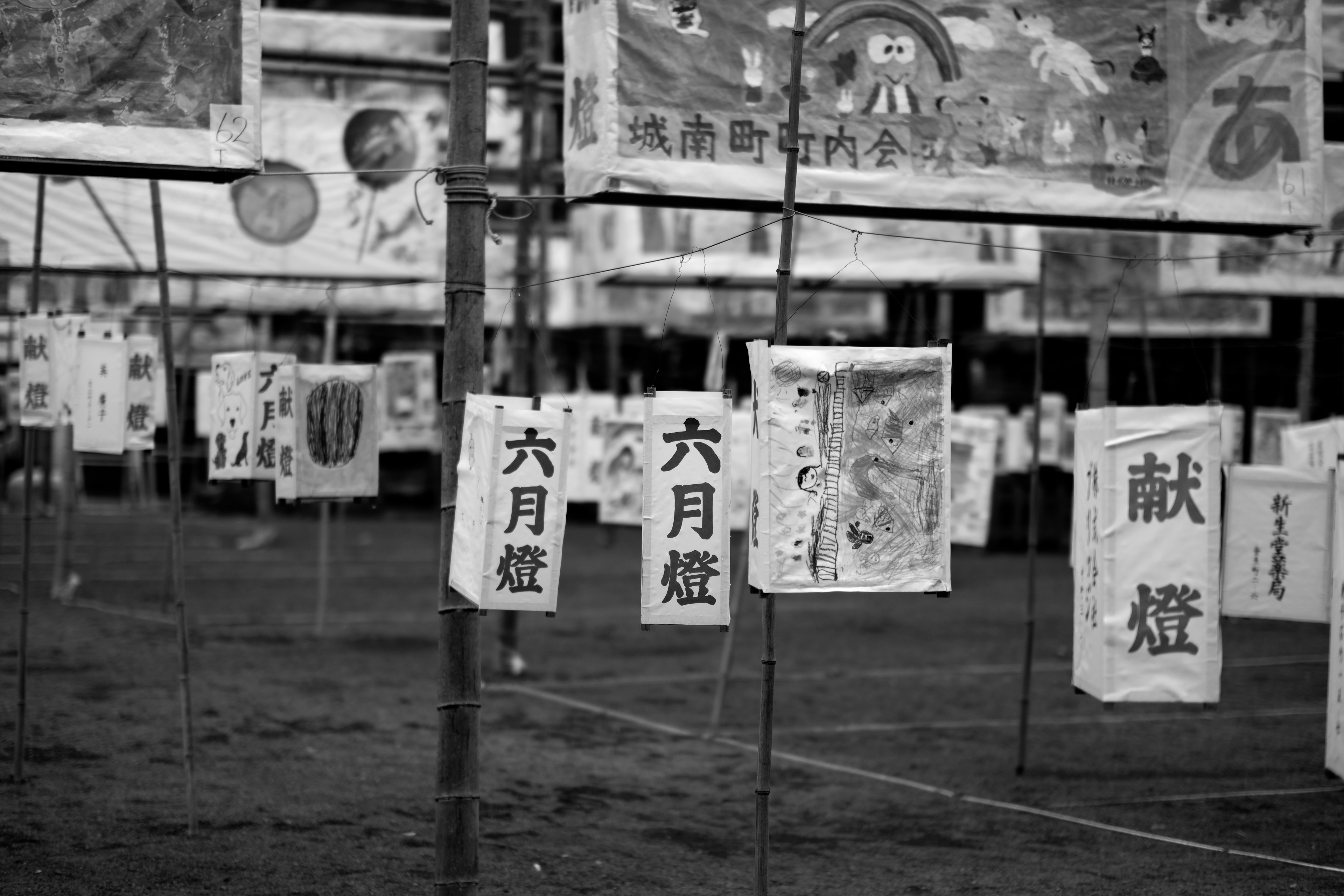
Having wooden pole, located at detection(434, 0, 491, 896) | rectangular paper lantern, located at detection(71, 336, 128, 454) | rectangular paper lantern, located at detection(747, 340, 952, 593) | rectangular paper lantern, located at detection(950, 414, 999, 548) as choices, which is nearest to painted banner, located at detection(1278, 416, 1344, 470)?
rectangular paper lantern, located at detection(950, 414, 999, 548)

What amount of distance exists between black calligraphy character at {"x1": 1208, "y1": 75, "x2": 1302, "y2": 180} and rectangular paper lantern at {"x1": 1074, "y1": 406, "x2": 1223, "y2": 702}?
1.65m

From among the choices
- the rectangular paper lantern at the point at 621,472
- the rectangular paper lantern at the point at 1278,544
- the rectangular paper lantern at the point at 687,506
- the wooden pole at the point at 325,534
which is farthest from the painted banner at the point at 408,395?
the rectangular paper lantern at the point at 687,506

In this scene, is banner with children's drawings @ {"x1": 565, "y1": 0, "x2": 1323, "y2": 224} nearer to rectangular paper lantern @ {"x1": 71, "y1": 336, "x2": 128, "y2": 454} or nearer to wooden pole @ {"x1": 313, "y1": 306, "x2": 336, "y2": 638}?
rectangular paper lantern @ {"x1": 71, "y1": 336, "x2": 128, "y2": 454}

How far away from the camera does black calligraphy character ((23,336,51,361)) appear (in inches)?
350

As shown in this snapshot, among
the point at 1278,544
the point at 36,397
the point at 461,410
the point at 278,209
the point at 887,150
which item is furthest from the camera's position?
the point at 278,209

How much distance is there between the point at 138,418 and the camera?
8531 millimetres

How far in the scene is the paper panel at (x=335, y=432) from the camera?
756 centimetres

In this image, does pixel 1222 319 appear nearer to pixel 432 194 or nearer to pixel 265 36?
pixel 432 194

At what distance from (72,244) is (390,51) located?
14.4ft

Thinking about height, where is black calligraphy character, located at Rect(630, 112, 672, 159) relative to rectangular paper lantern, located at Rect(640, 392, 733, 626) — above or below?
above

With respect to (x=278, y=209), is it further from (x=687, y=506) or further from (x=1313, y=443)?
(x=1313, y=443)

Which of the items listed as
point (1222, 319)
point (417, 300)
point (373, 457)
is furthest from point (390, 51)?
point (1222, 319)

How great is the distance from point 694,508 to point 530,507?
668 mm

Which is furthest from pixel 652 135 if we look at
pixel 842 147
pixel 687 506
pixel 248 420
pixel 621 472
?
pixel 621 472
